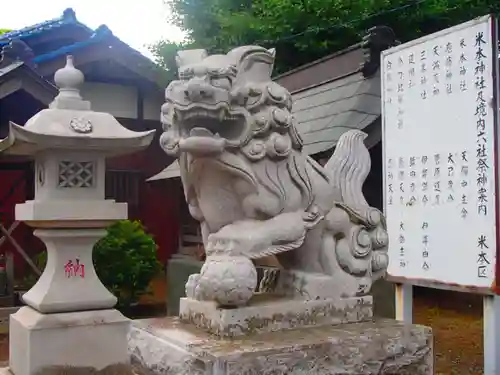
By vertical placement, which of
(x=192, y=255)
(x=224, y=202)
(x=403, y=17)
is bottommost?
(x=192, y=255)

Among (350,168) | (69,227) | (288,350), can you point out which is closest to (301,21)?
(69,227)

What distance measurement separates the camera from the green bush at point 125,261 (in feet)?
27.6

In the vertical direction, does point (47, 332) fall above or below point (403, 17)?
below

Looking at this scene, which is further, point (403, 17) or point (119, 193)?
point (119, 193)

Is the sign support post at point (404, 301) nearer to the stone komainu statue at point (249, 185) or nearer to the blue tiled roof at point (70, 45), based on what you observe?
the stone komainu statue at point (249, 185)

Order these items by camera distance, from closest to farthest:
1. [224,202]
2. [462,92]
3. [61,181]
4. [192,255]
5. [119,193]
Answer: [224,202] → [462,92] → [61,181] → [192,255] → [119,193]

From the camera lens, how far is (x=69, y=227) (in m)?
5.53

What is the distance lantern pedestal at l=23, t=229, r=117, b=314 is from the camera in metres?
5.51

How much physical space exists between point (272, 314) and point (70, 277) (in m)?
3.51

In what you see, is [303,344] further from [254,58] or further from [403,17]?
[403,17]

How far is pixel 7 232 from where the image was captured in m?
8.28

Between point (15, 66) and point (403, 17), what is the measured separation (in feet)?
20.4

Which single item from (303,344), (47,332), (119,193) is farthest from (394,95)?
(119,193)

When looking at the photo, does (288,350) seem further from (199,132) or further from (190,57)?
(190,57)
